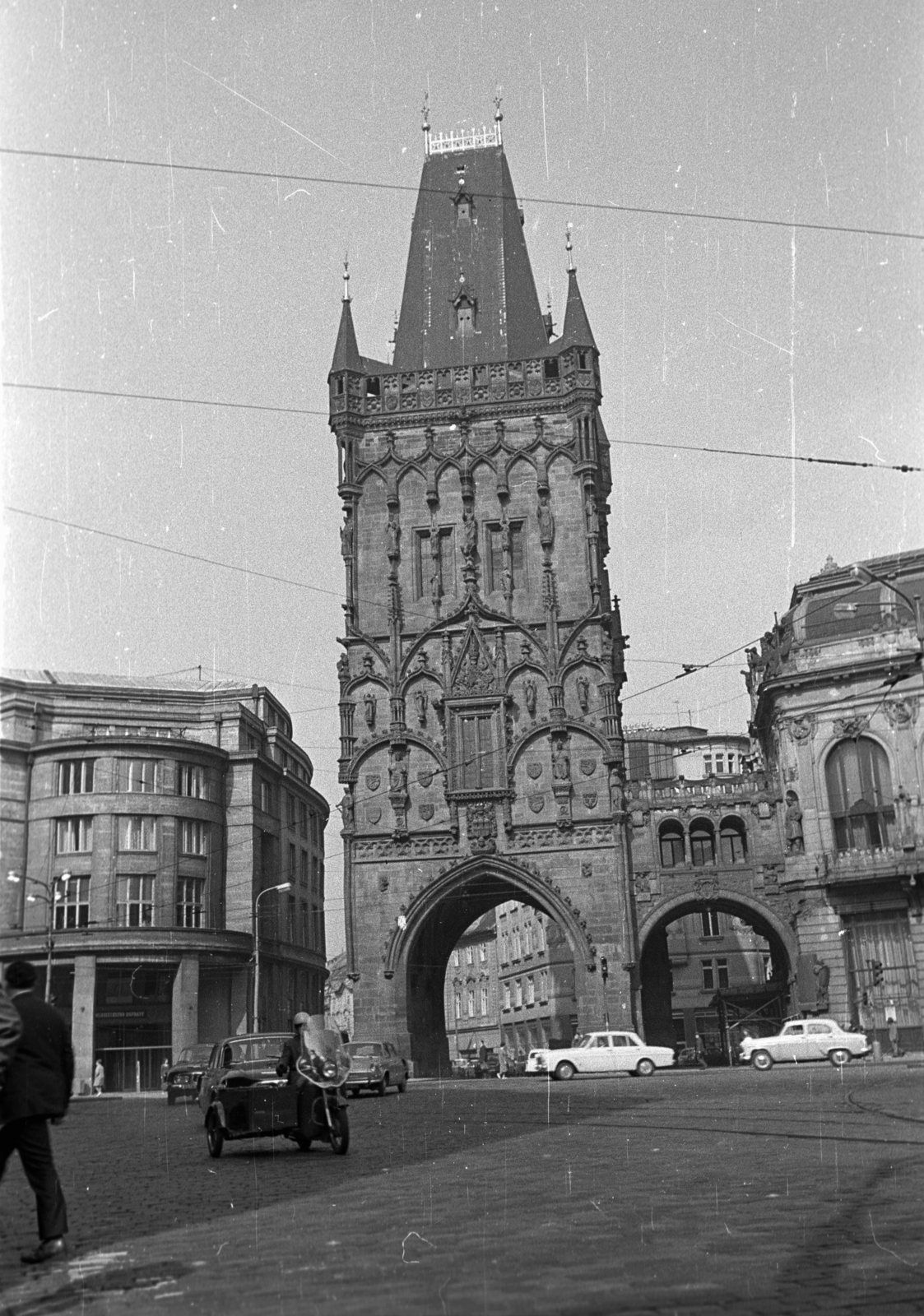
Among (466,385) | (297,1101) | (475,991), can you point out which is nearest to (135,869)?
(466,385)

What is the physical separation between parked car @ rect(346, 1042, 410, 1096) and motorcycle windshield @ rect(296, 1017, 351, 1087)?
63.9ft

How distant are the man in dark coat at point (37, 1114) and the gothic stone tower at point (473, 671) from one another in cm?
4201

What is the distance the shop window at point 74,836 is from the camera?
58.0 m

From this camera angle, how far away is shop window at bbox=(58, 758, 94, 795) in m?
58.8

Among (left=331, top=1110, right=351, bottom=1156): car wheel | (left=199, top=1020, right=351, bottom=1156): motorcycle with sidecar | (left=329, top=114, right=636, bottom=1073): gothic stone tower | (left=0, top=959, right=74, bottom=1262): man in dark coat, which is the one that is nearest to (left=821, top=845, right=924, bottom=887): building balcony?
(left=329, top=114, right=636, bottom=1073): gothic stone tower

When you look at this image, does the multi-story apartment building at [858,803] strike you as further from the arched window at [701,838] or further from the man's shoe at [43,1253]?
the man's shoe at [43,1253]

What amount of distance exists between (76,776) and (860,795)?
106 ft

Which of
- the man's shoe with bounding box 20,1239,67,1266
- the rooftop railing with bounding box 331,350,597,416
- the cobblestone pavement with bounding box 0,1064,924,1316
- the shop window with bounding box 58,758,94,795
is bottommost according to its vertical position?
the cobblestone pavement with bounding box 0,1064,924,1316

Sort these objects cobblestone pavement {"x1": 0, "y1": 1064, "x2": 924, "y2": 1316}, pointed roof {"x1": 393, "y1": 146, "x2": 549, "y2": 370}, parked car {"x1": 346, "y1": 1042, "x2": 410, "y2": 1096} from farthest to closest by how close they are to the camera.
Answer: pointed roof {"x1": 393, "y1": 146, "x2": 549, "y2": 370} < parked car {"x1": 346, "y1": 1042, "x2": 410, "y2": 1096} < cobblestone pavement {"x1": 0, "y1": 1064, "x2": 924, "y2": 1316}

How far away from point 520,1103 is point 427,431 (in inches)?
1344

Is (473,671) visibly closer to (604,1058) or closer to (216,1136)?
(604,1058)

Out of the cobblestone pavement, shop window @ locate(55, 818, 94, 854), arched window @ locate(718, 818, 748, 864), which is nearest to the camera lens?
the cobblestone pavement

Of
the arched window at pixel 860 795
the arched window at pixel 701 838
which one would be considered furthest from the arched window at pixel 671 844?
the arched window at pixel 860 795

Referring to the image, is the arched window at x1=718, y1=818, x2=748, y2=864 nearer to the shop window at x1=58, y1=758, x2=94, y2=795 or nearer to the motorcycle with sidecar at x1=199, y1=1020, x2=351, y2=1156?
the shop window at x1=58, y1=758, x2=94, y2=795
